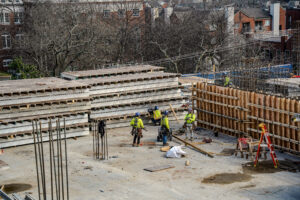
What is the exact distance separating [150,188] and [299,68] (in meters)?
29.4

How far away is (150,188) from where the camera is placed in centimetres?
1825

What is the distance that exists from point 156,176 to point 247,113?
22.3ft

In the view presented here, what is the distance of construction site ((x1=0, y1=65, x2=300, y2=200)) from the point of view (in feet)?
59.6

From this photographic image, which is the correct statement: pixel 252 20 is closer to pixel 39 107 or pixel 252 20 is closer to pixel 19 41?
pixel 19 41

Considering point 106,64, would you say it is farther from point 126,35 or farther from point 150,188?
point 150,188

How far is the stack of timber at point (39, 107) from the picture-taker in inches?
955

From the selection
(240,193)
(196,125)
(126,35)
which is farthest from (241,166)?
(126,35)

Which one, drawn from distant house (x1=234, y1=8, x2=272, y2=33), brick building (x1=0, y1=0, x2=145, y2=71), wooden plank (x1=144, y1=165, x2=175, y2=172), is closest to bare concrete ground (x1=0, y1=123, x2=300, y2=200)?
wooden plank (x1=144, y1=165, x2=175, y2=172)

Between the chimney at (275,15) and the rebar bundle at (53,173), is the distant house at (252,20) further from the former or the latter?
the rebar bundle at (53,173)

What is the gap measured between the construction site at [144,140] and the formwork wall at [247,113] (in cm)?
5

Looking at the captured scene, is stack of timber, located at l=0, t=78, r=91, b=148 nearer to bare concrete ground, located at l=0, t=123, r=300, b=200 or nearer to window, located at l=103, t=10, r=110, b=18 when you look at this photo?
bare concrete ground, located at l=0, t=123, r=300, b=200

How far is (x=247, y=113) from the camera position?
23984mm

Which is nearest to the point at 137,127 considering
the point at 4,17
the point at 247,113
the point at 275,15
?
the point at 247,113

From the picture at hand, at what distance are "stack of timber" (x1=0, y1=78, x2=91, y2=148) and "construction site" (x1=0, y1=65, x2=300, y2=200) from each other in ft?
0.16
